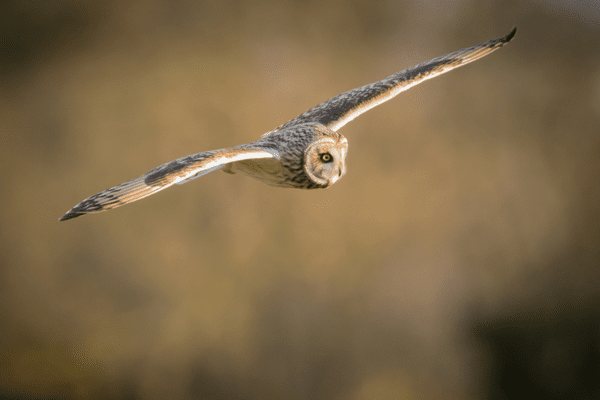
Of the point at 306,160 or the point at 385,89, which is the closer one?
the point at 306,160

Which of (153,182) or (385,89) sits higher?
(385,89)

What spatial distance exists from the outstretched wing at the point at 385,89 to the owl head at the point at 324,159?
0.52 feet

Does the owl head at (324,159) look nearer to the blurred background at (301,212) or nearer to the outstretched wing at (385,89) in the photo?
the outstretched wing at (385,89)

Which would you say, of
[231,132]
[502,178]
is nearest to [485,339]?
[502,178]

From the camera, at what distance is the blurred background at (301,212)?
147cm

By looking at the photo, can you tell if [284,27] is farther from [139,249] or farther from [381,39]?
[139,249]

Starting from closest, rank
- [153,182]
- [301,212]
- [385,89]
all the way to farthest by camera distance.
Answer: [153,182] < [385,89] < [301,212]

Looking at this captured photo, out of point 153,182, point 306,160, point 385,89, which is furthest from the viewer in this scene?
point 385,89

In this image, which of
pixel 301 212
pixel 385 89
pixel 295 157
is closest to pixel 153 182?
pixel 295 157

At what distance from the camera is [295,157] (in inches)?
23.8

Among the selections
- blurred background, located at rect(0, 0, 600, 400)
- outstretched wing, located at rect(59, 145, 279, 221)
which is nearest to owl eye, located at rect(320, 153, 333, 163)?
outstretched wing, located at rect(59, 145, 279, 221)

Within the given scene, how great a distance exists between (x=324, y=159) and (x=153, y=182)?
241 millimetres

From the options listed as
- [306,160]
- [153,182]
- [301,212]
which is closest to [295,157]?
[306,160]

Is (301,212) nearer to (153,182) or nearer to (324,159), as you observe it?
(324,159)
